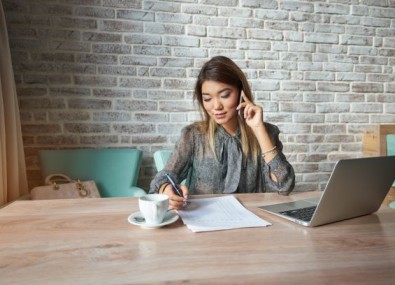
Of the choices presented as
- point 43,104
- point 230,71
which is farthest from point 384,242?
point 43,104

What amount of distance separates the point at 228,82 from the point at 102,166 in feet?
3.44

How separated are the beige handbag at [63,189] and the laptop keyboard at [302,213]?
125cm

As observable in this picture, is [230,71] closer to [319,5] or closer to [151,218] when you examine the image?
[151,218]

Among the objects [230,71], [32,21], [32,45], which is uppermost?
[32,21]

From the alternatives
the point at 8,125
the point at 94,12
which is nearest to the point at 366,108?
the point at 94,12

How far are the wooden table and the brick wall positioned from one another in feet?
4.22

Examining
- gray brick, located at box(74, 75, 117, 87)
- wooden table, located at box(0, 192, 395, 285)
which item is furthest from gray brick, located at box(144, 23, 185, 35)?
wooden table, located at box(0, 192, 395, 285)

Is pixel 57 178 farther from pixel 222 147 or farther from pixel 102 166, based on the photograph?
pixel 222 147

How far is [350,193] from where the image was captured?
2.55 ft

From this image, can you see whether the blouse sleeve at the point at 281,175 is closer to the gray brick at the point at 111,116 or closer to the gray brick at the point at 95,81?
the gray brick at the point at 111,116

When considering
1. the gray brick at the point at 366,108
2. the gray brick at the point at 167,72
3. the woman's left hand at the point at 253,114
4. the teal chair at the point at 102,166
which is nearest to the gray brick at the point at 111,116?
the teal chair at the point at 102,166

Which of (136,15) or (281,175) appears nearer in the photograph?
(281,175)

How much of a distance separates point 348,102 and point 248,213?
6.57ft

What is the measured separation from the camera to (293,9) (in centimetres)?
229
